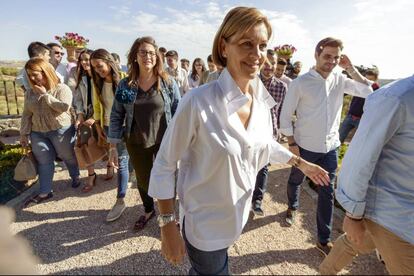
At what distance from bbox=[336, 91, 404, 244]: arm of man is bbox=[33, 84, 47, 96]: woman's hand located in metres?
4.34

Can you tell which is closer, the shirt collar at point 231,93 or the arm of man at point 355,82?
the shirt collar at point 231,93

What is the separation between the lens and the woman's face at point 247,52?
1544mm

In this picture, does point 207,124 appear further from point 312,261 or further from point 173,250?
point 312,261

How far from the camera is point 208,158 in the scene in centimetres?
151

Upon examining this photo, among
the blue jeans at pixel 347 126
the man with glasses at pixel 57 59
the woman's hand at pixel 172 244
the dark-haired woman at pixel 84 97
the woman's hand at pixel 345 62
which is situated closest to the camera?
the woman's hand at pixel 172 244

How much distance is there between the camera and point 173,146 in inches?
60.3

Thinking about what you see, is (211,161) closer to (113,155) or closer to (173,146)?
(173,146)

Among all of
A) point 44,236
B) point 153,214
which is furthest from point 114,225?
point 44,236

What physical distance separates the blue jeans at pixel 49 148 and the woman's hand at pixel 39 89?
0.65 metres

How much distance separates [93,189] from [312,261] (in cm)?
401

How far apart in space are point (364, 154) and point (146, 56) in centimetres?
264

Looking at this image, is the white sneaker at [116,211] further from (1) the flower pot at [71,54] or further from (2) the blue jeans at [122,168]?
(1) the flower pot at [71,54]

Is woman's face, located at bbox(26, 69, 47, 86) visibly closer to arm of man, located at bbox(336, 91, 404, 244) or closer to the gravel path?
the gravel path

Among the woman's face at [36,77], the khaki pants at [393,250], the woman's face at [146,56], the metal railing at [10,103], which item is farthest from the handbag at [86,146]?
the metal railing at [10,103]
